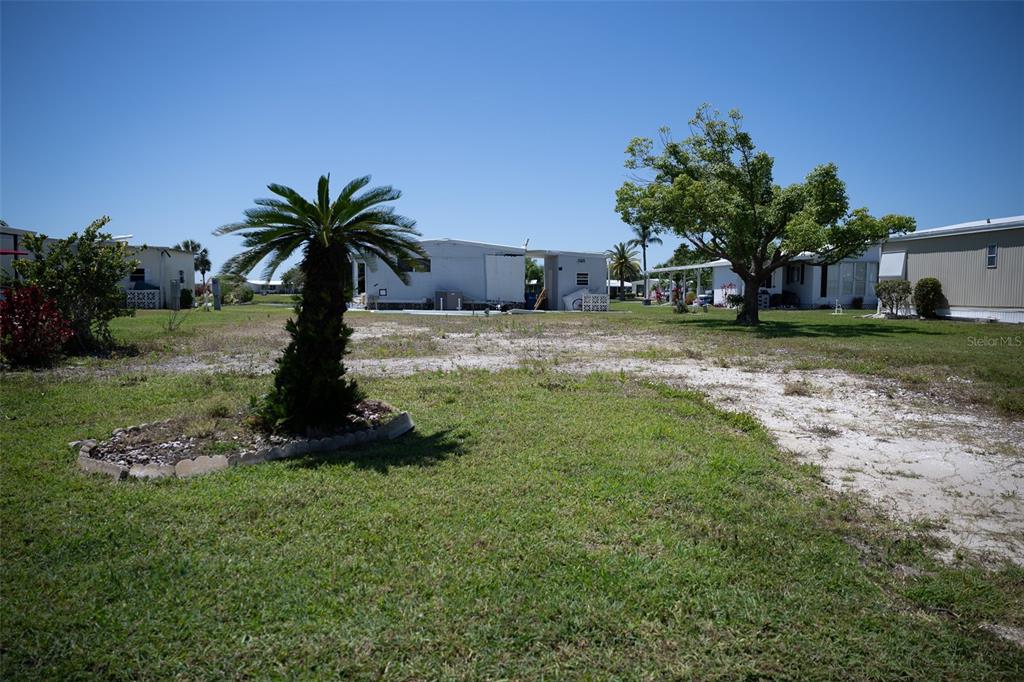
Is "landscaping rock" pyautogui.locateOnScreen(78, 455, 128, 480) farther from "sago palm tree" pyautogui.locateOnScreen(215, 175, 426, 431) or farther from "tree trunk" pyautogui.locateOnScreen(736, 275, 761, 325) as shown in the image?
"tree trunk" pyautogui.locateOnScreen(736, 275, 761, 325)

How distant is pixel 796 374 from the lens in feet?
34.4

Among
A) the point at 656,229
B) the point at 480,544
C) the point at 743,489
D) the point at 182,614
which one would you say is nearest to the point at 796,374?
the point at 743,489

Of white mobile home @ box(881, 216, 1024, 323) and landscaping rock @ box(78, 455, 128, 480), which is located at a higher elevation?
white mobile home @ box(881, 216, 1024, 323)

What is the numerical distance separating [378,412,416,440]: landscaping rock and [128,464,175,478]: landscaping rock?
1.96 metres

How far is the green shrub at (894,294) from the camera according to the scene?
2416cm

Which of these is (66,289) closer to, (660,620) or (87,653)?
(87,653)

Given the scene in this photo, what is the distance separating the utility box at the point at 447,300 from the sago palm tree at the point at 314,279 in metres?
28.6

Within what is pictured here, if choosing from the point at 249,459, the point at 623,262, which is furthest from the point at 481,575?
the point at 623,262

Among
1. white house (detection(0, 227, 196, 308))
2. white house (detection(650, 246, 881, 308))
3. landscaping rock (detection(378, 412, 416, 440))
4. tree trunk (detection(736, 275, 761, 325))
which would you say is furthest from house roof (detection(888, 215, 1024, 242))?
white house (detection(0, 227, 196, 308))

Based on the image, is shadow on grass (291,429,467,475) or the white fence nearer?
shadow on grass (291,429,467,475)

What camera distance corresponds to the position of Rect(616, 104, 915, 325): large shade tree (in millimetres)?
19219

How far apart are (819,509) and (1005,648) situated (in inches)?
63.0

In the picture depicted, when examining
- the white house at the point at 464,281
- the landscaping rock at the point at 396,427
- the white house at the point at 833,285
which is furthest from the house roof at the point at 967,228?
the landscaping rock at the point at 396,427

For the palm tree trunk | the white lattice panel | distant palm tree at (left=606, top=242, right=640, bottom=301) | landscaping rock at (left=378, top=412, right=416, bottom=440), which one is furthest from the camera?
distant palm tree at (left=606, top=242, right=640, bottom=301)
